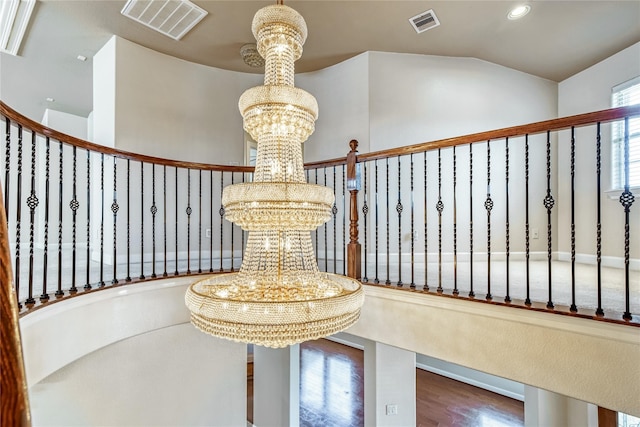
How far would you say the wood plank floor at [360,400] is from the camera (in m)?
4.91

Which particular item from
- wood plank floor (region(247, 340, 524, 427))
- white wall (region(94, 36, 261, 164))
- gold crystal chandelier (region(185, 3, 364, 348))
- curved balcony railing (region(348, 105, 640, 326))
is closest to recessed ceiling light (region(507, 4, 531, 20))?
curved balcony railing (region(348, 105, 640, 326))

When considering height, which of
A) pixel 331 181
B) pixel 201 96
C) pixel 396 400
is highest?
pixel 201 96

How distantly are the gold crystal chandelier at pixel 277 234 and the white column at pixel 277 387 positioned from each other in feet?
10.4

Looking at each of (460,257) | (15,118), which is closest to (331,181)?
(460,257)

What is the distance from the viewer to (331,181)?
4.36m

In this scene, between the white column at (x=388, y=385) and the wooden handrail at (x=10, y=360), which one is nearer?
the wooden handrail at (x=10, y=360)

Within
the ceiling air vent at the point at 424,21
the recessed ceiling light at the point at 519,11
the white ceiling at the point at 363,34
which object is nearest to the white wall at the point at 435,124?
the white ceiling at the point at 363,34

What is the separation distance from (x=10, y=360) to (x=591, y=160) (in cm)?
512

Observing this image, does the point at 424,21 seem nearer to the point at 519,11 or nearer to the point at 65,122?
the point at 519,11

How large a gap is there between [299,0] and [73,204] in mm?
2518

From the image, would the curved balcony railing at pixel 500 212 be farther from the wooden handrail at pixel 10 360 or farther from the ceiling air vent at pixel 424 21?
the wooden handrail at pixel 10 360

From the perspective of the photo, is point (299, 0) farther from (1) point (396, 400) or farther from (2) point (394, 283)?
(1) point (396, 400)

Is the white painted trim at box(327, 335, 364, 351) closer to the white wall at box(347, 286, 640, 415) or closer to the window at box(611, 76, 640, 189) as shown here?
the white wall at box(347, 286, 640, 415)

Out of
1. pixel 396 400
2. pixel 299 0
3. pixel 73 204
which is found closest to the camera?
pixel 73 204
